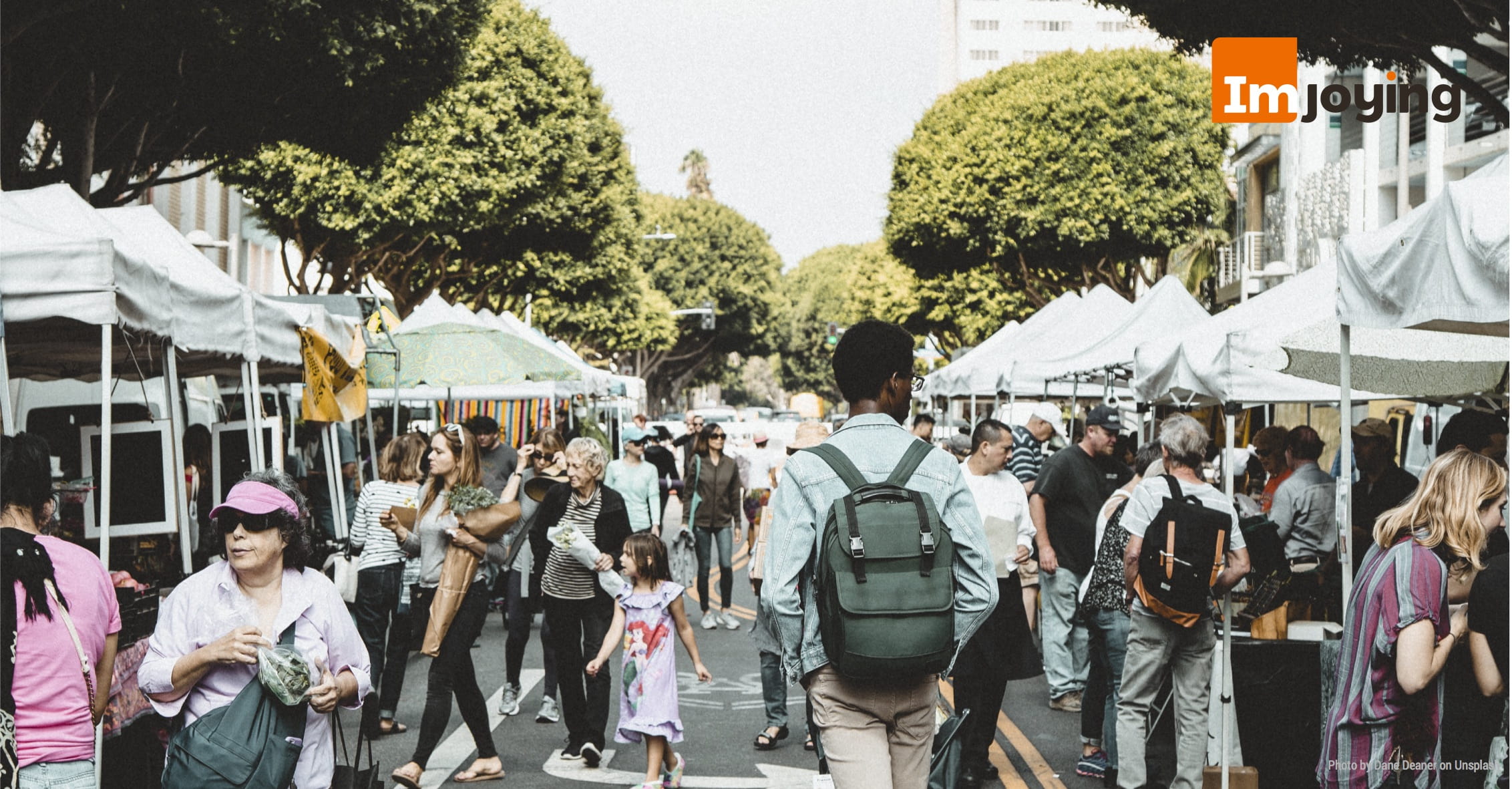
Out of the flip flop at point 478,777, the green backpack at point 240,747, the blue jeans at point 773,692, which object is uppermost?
the green backpack at point 240,747

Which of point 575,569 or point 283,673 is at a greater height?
point 283,673

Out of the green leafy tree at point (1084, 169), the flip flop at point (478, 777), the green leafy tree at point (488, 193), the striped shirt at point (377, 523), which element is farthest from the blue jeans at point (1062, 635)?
the green leafy tree at point (1084, 169)

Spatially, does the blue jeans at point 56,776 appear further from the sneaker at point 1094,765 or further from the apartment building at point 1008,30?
the apartment building at point 1008,30

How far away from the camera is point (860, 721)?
12.8ft

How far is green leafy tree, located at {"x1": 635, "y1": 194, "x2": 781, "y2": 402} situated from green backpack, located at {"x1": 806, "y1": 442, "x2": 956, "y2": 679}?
63.3 metres

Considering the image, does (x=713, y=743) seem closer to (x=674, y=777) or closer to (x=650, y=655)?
(x=674, y=777)

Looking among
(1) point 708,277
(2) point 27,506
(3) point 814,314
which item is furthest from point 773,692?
(3) point 814,314

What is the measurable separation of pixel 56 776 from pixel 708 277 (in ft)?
221

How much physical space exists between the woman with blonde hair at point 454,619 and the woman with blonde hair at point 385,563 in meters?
0.44

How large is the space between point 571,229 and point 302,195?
708 cm

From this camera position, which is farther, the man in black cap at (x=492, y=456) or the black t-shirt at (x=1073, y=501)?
the man in black cap at (x=492, y=456)

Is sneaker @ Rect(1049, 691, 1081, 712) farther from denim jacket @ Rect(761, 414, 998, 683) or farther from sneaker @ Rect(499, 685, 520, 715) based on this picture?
denim jacket @ Rect(761, 414, 998, 683)

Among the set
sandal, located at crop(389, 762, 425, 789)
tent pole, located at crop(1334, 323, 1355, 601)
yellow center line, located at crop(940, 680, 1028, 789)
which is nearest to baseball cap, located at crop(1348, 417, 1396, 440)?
yellow center line, located at crop(940, 680, 1028, 789)

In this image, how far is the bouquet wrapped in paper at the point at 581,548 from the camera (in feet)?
25.0
